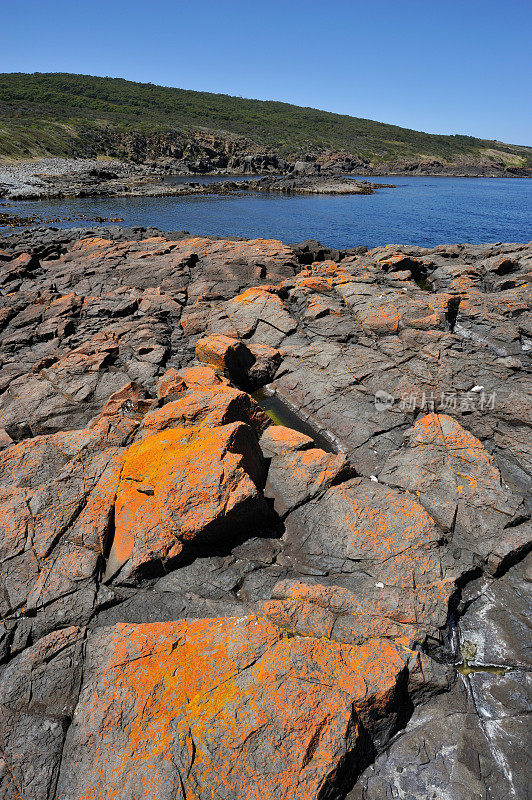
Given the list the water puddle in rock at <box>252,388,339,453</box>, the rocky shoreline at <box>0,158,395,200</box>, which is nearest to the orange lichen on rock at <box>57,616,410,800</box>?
the water puddle in rock at <box>252,388,339,453</box>

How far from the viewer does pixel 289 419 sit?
17.5 m

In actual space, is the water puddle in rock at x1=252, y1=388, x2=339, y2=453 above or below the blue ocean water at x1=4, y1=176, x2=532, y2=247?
below

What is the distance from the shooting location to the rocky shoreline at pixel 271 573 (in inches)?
263

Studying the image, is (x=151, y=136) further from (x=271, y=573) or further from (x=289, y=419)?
(x=271, y=573)

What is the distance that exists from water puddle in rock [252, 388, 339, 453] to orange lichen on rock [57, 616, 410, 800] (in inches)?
324

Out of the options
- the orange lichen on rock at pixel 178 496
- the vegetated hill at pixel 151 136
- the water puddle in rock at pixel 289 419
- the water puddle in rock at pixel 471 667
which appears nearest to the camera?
the water puddle in rock at pixel 471 667

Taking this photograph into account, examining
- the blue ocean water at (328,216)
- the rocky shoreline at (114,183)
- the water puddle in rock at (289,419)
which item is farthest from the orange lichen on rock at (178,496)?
the rocky shoreline at (114,183)

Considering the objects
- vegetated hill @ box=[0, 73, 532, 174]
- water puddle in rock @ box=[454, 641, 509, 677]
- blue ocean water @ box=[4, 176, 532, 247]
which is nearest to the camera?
water puddle in rock @ box=[454, 641, 509, 677]

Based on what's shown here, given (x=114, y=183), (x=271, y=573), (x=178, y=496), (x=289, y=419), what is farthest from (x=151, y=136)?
(x=271, y=573)

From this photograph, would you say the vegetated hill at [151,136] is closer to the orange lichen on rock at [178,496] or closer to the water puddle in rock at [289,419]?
the water puddle in rock at [289,419]

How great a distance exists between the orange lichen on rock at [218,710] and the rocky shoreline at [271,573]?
0.11 ft

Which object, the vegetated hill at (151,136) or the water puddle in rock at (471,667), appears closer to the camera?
the water puddle in rock at (471,667)

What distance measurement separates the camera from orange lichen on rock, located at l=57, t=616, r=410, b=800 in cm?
621

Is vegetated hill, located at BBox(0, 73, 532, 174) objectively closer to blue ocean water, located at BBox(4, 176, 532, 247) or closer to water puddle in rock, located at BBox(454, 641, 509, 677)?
blue ocean water, located at BBox(4, 176, 532, 247)
